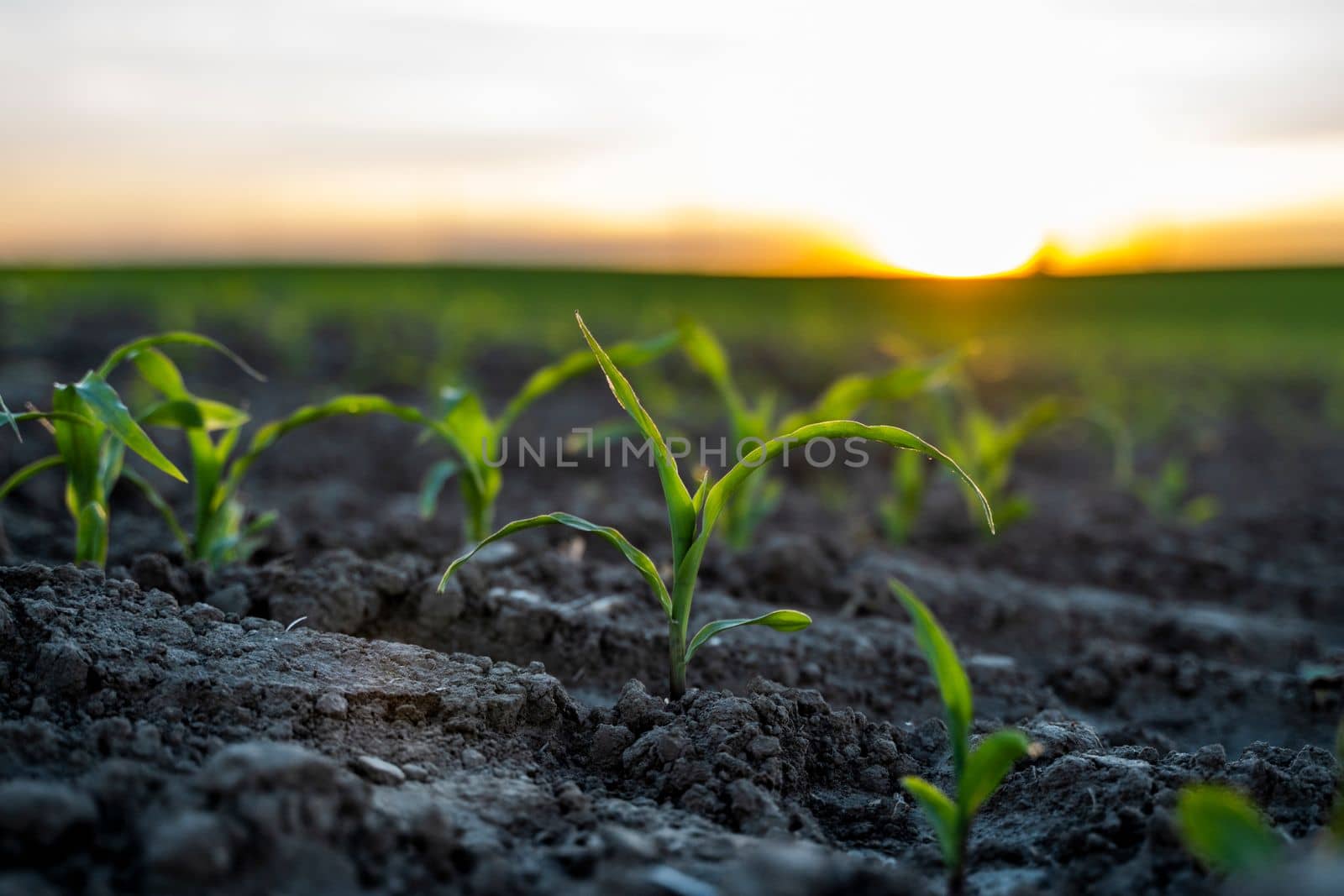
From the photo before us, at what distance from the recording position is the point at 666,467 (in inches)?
66.9

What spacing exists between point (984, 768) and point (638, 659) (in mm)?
1000

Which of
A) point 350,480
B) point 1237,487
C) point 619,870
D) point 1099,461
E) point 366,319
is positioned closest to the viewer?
point 619,870

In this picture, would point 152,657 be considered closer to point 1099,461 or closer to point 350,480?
point 350,480

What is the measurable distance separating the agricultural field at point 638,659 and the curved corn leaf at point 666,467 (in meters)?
0.01

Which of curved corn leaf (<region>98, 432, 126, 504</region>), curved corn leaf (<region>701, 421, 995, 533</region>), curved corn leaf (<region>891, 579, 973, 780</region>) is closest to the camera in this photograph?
curved corn leaf (<region>891, 579, 973, 780</region>)

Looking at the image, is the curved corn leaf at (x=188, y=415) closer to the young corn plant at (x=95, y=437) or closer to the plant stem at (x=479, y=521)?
the young corn plant at (x=95, y=437)

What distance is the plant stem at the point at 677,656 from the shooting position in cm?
176

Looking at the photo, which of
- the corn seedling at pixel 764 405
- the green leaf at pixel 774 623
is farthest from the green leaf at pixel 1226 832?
the corn seedling at pixel 764 405

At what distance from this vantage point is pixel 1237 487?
17.3ft

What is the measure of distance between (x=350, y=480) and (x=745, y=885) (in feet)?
11.8

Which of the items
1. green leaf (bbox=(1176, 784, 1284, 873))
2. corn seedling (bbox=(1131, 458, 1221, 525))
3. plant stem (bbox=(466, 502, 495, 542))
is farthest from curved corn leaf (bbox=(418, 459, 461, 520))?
corn seedling (bbox=(1131, 458, 1221, 525))

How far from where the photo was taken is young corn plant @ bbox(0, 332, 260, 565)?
5.98 feet

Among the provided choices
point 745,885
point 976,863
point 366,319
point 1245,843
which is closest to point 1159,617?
point 976,863

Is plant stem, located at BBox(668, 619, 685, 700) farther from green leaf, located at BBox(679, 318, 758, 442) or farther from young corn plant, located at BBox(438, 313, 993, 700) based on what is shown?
green leaf, located at BBox(679, 318, 758, 442)
